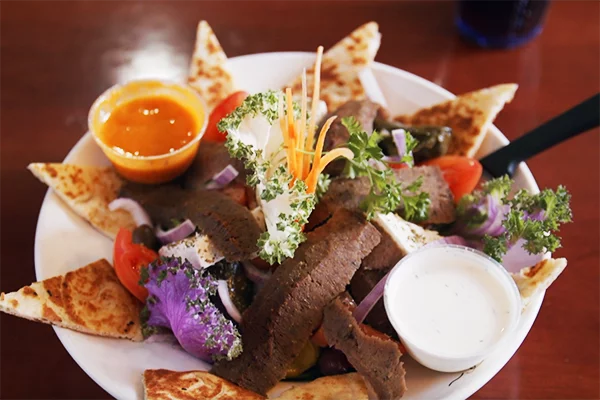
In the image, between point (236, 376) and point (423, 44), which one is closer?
point (236, 376)

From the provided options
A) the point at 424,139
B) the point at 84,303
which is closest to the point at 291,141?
the point at 424,139

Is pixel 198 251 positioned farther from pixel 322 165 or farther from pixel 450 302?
pixel 450 302

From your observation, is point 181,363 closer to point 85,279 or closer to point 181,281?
point 181,281

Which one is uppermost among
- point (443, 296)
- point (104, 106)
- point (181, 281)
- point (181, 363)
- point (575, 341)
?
point (104, 106)

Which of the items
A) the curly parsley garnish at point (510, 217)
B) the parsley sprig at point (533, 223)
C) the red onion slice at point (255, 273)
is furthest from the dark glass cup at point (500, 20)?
the red onion slice at point (255, 273)

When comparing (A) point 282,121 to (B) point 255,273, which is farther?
(B) point 255,273

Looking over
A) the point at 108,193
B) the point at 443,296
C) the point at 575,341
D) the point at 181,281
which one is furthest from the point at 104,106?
the point at 575,341

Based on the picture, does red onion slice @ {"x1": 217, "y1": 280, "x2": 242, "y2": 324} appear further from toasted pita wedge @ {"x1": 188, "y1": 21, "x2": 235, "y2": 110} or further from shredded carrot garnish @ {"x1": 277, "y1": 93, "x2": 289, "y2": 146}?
toasted pita wedge @ {"x1": 188, "y1": 21, "x2": 235, "y2": 110}

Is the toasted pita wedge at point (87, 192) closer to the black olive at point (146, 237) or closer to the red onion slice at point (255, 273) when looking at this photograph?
the black olive at point (146, 237)
